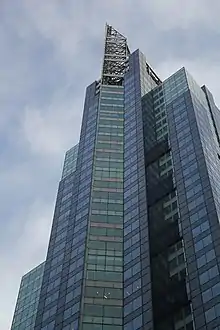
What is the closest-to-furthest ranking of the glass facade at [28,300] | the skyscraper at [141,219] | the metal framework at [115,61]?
the skyscraper at [141,219], the glass facade at [28,300], the metal framework at [115,61]

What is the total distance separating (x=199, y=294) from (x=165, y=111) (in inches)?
2162

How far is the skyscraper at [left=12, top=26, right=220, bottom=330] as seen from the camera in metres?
80.4

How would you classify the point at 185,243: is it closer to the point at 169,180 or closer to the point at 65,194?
the point at 169,180

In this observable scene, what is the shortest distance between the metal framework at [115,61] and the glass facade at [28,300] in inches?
2287

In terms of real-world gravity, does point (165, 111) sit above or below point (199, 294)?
above

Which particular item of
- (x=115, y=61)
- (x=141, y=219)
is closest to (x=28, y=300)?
(x=141, y=219)

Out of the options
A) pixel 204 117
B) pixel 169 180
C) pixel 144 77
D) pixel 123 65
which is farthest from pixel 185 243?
pixel 123 65

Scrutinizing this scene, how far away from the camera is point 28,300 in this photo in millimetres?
132125

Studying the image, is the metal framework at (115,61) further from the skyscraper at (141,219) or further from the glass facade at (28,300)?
the glass facade at (28,300)

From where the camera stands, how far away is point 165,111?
122 meters

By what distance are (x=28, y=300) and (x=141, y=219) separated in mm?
48958

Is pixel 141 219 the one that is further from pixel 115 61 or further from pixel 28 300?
pixel 115 61

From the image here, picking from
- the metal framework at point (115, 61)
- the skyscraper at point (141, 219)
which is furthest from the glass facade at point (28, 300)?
the metal framework at point (115, 61)

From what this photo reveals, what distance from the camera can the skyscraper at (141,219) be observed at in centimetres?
8044
